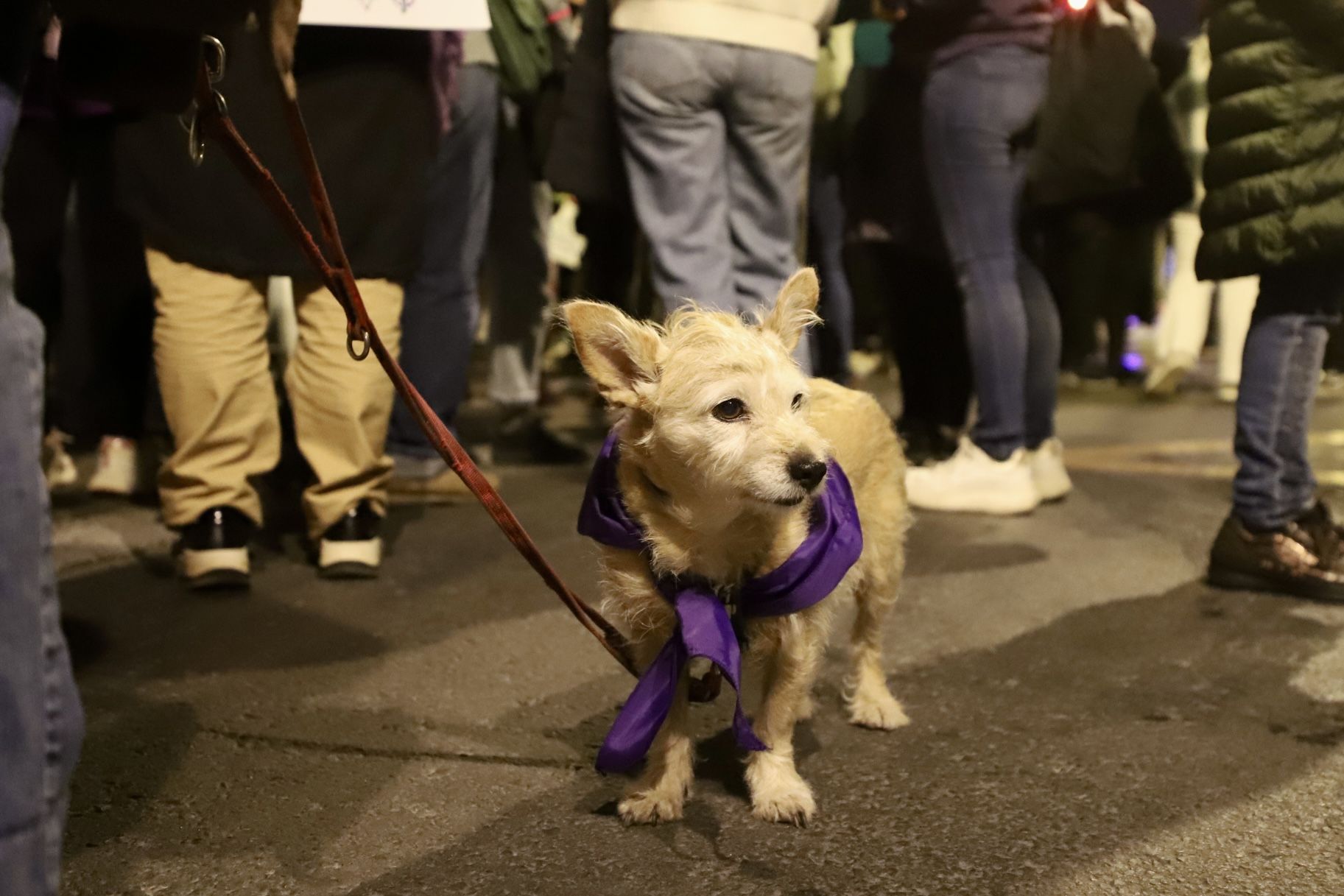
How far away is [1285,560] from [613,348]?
93.8 inches

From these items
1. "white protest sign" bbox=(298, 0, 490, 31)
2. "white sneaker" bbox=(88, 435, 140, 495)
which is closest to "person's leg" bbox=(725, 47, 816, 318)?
"white protest sign" bbox=(298, 0, 490, 31)

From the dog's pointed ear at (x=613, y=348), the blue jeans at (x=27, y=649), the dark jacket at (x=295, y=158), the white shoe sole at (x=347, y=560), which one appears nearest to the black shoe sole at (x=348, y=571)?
the white shoe sole at (x=347, y=560)

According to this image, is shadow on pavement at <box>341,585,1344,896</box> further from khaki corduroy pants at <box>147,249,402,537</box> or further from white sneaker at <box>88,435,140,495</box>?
white sneaker at <box>88,435,140,495</box>

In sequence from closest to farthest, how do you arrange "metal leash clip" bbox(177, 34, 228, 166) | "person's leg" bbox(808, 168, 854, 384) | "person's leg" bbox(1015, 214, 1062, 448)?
"metal leash clip" bbox(177, 34, 228, 166) < "person's leg" bbox(1015, 214, 1062, 448) < "person's leg" bbox(808, 168, 854, 384)

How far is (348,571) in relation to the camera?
3508 mm

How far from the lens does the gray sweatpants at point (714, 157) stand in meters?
3.50

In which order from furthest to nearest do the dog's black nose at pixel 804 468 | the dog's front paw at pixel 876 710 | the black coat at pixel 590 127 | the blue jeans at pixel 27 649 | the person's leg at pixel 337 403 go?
the black coat at pixel 590 127 → the person's leg at pixel 337 403 → the dog's front paw at pixel 876 710 → the dog's black nose at pixel 804 468 → the blue jeans at pixel 27 649

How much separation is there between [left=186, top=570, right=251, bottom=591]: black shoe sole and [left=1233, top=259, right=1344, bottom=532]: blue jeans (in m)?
3.00

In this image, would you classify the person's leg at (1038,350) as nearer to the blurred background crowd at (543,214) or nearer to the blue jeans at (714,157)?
the blurred background crowd at (543,214)

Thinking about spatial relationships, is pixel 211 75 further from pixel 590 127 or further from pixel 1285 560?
pixel 1285 560

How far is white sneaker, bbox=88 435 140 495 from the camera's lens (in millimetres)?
4492

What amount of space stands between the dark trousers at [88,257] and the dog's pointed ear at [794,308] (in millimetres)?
2875

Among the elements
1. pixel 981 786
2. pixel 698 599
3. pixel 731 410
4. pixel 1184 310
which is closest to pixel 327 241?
pixel 731 410

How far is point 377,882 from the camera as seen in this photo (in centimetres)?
184
